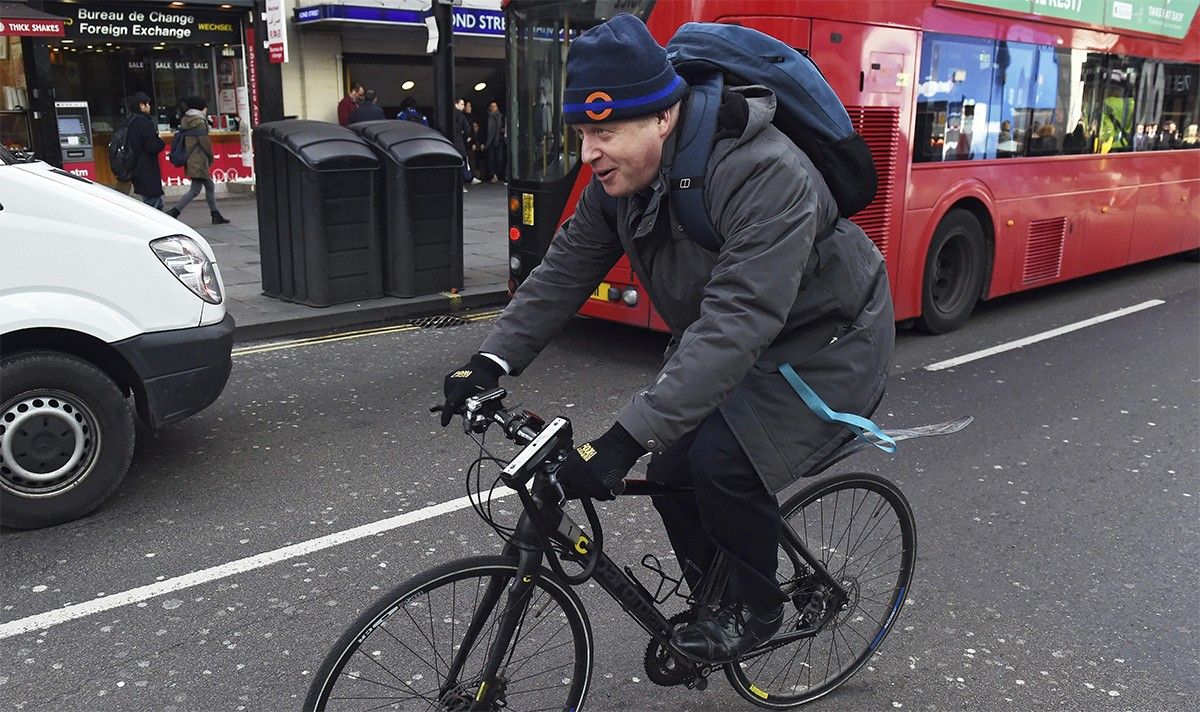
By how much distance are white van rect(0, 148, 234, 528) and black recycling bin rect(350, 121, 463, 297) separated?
13.8 feet

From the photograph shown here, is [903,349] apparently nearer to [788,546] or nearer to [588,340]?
[588,340]

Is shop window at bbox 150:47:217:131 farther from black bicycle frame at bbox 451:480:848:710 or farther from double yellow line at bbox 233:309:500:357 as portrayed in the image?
black bicycle frame at bbox 451:480:848:710

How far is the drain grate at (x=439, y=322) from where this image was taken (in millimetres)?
8336

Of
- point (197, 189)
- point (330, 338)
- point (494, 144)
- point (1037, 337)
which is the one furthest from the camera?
point (494, 144)

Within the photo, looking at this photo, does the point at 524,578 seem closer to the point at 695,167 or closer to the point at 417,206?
the point at 695,167

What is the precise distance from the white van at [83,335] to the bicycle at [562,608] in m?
2.37

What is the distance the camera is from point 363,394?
6277 mm

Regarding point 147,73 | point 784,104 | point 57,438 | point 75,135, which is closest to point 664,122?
point 784,104

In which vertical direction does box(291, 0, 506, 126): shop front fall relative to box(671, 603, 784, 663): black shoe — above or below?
above

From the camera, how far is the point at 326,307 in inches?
335

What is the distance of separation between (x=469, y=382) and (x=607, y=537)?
1.99 m

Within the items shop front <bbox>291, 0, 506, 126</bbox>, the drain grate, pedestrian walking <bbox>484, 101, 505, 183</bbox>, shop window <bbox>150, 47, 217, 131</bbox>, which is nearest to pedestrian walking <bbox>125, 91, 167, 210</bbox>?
shop window <bbox>150, 47, 217, 131</bbox>

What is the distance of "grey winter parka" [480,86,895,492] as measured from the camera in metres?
2.27

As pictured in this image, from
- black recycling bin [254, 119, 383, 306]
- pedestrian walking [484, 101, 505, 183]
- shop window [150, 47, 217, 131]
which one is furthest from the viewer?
pedestrian walking [484, 101, 505, 183]
